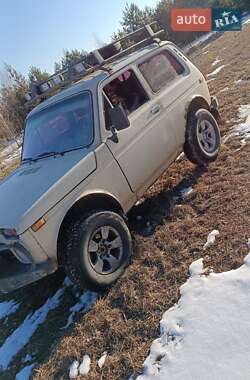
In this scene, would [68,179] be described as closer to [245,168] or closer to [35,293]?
[35,293]

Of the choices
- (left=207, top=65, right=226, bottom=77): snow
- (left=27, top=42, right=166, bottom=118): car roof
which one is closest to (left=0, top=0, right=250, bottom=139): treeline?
(left=207, top=65, right=226, bottom=77): snow

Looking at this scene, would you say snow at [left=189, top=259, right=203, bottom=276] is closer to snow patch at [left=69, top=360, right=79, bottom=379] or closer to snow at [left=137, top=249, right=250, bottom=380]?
snow at [left=137, top=249, right=250, bottom=380]

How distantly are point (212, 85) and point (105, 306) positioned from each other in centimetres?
903

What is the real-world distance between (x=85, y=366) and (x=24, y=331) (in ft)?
4.53

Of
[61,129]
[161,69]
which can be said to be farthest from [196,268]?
[161,69]

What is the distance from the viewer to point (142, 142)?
5.06m

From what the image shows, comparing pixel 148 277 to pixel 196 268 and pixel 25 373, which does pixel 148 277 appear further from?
pixel 25 373

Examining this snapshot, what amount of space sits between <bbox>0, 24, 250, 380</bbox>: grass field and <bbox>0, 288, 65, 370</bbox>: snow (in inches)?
3.3

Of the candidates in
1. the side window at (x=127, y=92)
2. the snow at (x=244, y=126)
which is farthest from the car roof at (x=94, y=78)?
the snow at (x=244, y=126)

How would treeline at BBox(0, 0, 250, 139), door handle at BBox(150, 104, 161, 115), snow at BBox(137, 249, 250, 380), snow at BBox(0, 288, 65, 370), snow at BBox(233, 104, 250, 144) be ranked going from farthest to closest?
treeline at BBox(0, 0, 250, 139)
snow at BBox(233, 104, 250, 144)
door handle at BBox(150, 104, 161, 115)
snow at BBox(0, 288, 65, 370)
snow at BBox(137, 249, 250, 380)

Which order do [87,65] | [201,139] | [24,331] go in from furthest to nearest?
1. [201,139]
2. [87,65]
3. [24,331]

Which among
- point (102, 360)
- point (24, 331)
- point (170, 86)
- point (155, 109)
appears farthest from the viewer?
point (170, 86)

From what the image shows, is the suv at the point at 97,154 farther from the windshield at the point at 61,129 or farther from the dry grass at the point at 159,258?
the dry grass at the point at 159,258

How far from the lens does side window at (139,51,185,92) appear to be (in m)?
5.44
